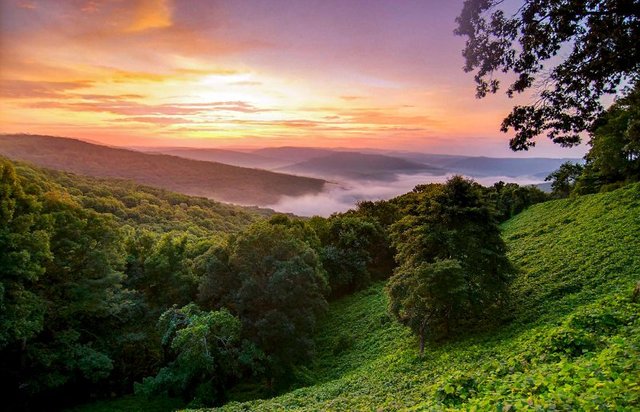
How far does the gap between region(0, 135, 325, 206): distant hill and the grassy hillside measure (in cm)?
15270

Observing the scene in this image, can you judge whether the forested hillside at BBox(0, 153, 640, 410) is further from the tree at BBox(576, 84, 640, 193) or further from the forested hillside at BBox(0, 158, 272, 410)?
the tree at BBox(576, 84, 640, 193)

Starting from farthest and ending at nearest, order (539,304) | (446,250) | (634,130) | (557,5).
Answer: (446,250) < (539,304) < (634,130) < (557,5)

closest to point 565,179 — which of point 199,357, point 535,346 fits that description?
point 535,346

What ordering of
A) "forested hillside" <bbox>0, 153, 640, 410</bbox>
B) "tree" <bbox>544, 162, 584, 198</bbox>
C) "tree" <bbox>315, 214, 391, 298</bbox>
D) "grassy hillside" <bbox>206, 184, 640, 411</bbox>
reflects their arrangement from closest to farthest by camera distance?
"grassy hillside" <bbox>206, 184, 640, 411</bbox>
"forested hillside" <bbox>0, 153, 640, 410</bbox>
"tree" <bbox>315, 214, 391, 298</bbox>
"tree" <bbox>544, 162, 584, 198</bbox>

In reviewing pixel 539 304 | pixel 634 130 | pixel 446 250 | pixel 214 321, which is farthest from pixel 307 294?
pixel 634 130

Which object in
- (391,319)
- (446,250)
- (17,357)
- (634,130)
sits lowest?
(17,357)

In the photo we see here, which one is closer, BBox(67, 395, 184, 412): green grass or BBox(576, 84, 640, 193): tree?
BBox(67, 395, 184, 412): green grass

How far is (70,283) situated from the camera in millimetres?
24672

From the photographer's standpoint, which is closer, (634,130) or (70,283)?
(634,130)

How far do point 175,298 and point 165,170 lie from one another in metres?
162

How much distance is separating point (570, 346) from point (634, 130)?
7.49 meters

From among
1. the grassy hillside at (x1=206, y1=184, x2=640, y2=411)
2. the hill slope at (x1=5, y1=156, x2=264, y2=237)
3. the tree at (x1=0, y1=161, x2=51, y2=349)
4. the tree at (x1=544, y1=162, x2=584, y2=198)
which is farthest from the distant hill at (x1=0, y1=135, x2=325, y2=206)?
the grassy hillside at (x1=206, y1=184, x2=640, y2=411)

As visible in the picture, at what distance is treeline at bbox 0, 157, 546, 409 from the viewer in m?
20.2

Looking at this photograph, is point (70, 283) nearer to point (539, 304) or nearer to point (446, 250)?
point (446, 250)
